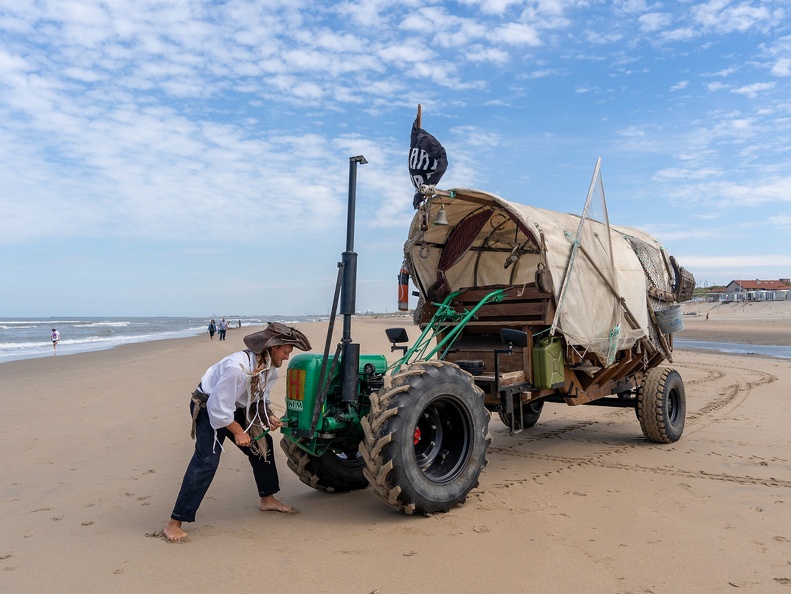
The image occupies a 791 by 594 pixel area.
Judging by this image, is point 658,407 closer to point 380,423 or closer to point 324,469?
point 324,469

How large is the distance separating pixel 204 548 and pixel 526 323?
3.87 meters

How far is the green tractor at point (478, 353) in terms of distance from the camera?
4746mm

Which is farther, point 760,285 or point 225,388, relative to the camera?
point 760,285

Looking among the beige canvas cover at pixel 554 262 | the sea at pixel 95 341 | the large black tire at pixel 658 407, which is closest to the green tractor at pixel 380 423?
the beige canvas cover at pixel 554 262

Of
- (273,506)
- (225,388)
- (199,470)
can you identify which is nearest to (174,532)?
(199,470)

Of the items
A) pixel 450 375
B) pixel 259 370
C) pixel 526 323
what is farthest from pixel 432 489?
pixel 526 323

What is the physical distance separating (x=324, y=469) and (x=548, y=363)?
2.55m

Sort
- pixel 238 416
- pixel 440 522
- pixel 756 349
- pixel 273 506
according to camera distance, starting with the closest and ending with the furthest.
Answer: pixel 440 522 → pixel 238 416 → pixel 273 506 → pixel 756 349

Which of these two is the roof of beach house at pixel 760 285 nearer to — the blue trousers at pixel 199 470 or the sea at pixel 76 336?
the sea at pixel 76 336

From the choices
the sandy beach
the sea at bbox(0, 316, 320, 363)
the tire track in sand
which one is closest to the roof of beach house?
the sea at bbox(0, 316, 320, 363)

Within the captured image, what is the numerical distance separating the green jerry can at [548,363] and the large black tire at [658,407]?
1.75m

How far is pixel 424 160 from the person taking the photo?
21.3 feet

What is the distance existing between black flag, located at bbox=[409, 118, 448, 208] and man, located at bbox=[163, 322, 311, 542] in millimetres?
2566

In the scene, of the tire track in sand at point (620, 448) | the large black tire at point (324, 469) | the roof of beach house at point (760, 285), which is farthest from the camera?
the roof of beach house at point (760, 285)
